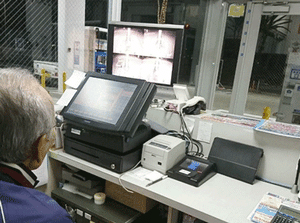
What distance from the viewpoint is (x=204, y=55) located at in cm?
396

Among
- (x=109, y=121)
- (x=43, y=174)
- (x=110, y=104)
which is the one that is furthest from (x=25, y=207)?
(x=43, y=174)

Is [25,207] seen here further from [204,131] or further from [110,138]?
[204,131]

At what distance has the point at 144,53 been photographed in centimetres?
208

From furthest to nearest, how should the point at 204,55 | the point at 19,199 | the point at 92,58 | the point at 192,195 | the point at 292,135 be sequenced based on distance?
1. the point at 204,55
2. the point at 92,58
3. the point at 292,135
4. the point at 192,195
5. the point at 19,199

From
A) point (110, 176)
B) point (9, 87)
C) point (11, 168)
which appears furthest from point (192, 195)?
point (9, 87)

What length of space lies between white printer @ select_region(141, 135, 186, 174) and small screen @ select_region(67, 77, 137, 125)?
0.26 metres

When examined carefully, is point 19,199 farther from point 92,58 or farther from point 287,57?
point 287,57

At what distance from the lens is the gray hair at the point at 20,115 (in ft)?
2.27

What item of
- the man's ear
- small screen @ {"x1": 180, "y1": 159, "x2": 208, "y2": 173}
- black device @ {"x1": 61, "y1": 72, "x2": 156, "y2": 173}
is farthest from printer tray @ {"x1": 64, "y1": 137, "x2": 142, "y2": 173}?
the man's ear

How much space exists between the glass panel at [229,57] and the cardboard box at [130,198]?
267 centimetres

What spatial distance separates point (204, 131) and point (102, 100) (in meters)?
0.68

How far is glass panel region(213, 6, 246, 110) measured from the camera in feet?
11.9

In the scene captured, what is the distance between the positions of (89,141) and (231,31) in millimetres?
3052

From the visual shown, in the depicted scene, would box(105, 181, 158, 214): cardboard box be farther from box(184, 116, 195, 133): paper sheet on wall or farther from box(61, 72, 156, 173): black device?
box(184, 116, 195, 133): paper sheet on wall
